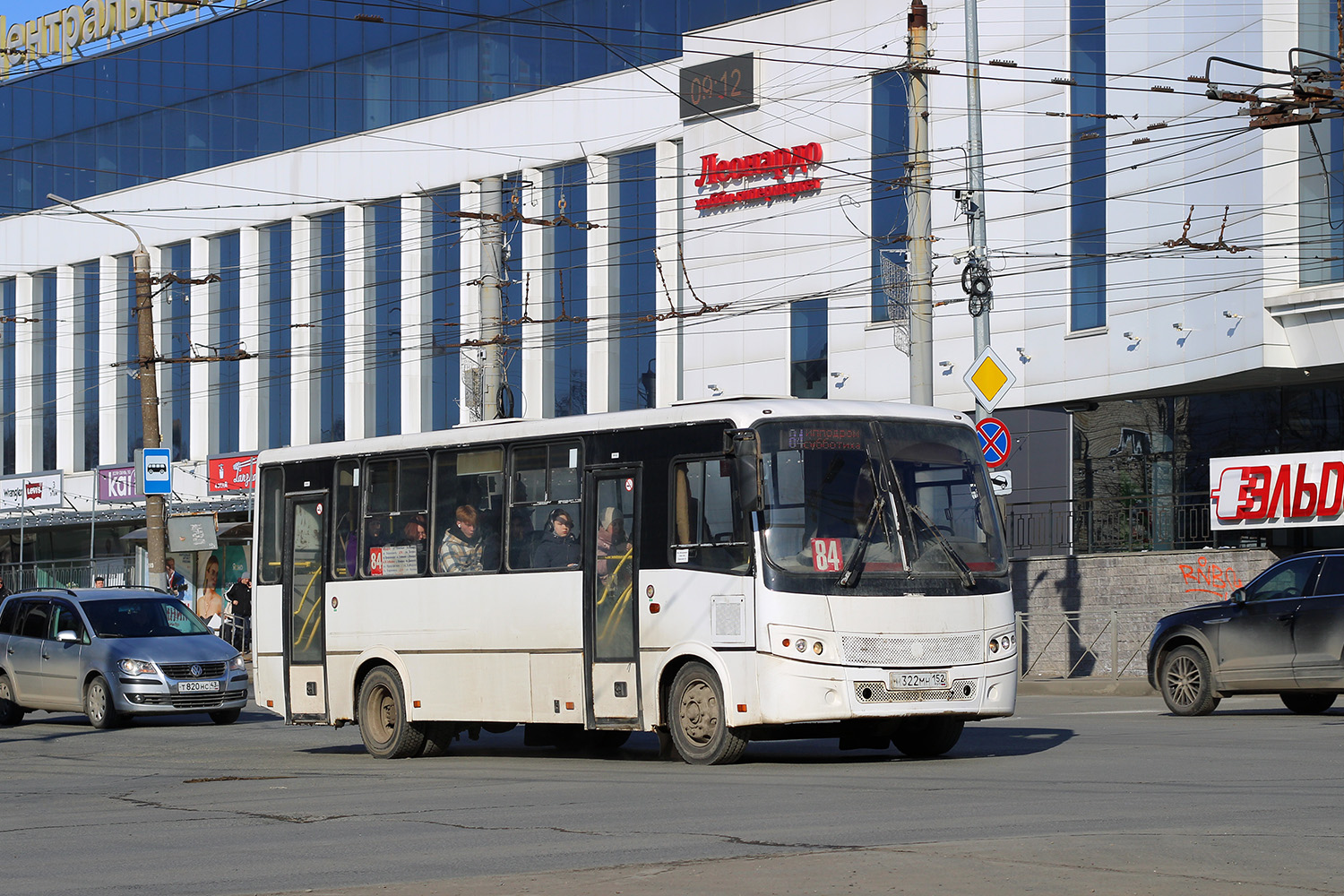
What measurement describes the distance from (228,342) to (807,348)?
24.2 m

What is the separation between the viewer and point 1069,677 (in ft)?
101

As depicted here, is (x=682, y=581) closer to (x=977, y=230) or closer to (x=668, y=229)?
(x=977, y=230)

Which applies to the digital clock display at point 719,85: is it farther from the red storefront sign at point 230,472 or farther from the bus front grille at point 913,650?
the bus front grille at point 913,650

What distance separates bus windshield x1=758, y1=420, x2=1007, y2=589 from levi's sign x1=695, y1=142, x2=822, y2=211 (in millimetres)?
28438

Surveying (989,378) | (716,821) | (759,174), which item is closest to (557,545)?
(716,821)

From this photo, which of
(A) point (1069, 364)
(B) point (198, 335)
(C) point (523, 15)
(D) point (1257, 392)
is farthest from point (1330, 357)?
(B) point (198, 335)

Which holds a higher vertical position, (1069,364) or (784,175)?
(784,175)

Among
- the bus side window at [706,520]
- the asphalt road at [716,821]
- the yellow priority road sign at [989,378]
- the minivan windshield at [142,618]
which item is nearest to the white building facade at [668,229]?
the yellow priority road sign at [989,378]

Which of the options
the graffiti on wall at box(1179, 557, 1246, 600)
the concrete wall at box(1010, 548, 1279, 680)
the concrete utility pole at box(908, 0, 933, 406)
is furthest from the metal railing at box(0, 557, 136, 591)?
the concrete utility pole at box(908, 0, 933, 406)

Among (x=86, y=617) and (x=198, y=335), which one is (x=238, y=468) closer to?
(x=198, y=335)

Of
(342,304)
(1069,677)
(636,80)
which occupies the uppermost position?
(636,80)

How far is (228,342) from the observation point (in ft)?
201

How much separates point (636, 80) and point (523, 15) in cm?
482

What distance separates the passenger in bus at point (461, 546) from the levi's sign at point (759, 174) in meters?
27.3
